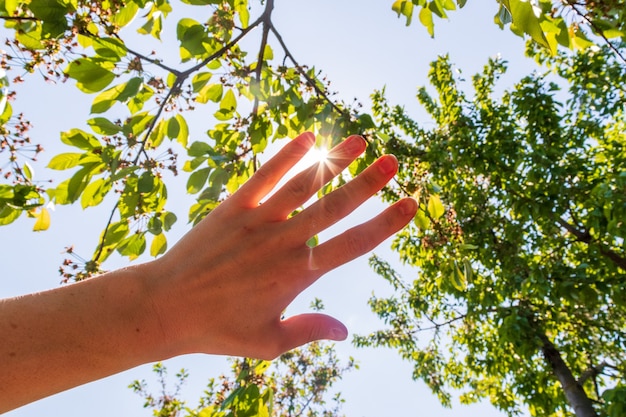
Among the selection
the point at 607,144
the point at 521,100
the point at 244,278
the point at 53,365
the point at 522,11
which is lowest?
the point at 53,365

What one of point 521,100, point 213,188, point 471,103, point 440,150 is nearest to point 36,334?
point 213,188

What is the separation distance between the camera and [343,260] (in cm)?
93

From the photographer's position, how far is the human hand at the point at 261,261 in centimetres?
85

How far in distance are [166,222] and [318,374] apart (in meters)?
7.73

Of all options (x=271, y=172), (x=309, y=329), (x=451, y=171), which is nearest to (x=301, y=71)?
(x=271, y=172)

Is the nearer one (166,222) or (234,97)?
(166,222)

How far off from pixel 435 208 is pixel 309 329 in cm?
101

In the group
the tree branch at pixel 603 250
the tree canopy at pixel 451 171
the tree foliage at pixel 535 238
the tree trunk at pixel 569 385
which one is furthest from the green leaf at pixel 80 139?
the tree trunk at pixel 569 385

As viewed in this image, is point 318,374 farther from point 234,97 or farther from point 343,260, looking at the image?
point 343,260

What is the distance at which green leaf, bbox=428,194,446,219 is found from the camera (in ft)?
5.67

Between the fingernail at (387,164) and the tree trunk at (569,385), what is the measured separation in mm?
5903

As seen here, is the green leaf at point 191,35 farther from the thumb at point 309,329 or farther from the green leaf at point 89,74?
the thumb at point 309,329

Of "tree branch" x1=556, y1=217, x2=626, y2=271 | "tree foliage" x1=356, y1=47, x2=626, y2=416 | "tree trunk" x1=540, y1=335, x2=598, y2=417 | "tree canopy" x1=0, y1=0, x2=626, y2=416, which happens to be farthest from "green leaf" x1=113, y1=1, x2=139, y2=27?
"tree trunk" x1=540, y1=335, x2=598, y2=417

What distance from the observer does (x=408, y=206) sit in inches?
38.2
